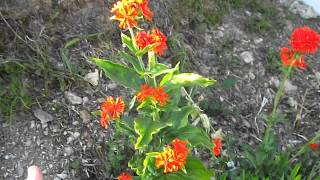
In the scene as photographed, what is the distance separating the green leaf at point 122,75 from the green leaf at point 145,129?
0.48ft

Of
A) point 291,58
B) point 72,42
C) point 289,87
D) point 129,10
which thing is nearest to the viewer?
point 129,10

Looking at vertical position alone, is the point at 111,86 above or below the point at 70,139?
above

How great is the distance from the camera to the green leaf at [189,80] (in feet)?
6.76

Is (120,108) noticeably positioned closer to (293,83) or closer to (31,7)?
(31,7)

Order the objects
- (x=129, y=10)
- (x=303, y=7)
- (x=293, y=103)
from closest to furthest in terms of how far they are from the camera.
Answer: (x=129, y=10)
(x=293, y=103)
(x=303, y=7)

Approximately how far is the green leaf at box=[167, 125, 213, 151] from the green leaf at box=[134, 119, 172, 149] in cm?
14

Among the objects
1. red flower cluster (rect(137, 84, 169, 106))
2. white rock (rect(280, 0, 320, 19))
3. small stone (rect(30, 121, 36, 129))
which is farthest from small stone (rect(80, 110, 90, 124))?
white rock (rect(280, 0, 320, 19))

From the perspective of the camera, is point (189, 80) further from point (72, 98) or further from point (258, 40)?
point (258, 40)

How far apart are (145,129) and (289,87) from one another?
154 cm

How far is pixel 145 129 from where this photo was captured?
2.13m

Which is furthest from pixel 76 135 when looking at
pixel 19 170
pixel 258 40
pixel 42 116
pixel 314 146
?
pixel 258 40

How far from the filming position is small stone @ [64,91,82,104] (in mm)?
2812

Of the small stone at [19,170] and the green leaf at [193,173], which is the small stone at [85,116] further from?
the green leaf at [193,173]

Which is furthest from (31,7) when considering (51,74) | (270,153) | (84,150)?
(270,153)
